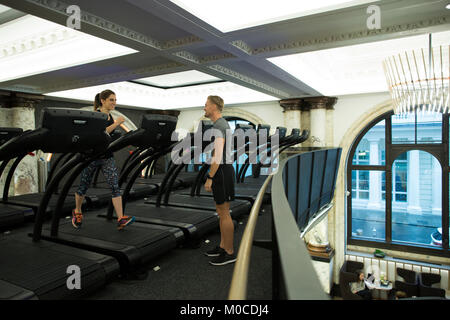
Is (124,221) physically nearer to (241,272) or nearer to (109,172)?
(109,172)

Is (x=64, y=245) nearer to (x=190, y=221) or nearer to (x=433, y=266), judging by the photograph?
(x=190, y=221)

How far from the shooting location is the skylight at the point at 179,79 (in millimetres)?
7520

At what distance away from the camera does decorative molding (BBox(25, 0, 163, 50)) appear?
2.89 m

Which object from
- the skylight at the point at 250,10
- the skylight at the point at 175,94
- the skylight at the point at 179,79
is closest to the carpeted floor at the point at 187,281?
the skylight at the point at 250,10

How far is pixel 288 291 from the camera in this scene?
45 centimetres

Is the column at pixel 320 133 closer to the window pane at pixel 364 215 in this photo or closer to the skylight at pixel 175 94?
the window pane at pixel 364 215

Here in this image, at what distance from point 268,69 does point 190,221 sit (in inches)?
137

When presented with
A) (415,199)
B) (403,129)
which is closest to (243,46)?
(403,129)

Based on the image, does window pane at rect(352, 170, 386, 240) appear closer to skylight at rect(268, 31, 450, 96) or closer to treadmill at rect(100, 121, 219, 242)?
skylight at rect(268, 31, 450, 96)

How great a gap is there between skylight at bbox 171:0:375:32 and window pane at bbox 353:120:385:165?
5.41m

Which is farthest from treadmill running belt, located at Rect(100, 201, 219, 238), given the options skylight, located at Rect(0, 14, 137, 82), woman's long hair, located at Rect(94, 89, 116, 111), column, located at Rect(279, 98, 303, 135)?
column, located at Rect(279, 98, 303, 135)

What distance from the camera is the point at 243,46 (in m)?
4.29

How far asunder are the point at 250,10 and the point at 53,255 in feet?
10.5

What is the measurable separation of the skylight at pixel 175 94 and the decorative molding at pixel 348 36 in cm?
400
